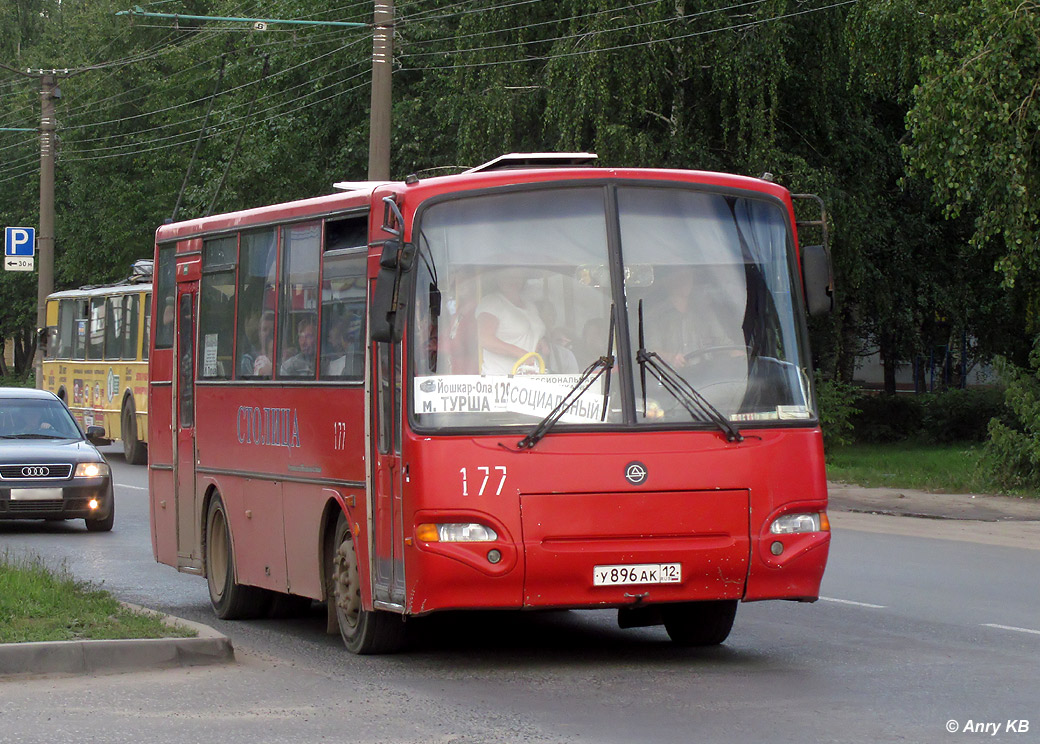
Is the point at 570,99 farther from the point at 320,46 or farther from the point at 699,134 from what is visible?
the point at 320,46

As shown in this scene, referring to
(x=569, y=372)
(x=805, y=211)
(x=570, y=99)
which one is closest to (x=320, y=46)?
(x=570, y=99)

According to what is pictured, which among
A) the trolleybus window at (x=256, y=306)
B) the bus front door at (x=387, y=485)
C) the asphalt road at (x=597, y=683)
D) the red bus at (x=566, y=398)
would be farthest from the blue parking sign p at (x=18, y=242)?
the bus front door at (x=387, y=485)

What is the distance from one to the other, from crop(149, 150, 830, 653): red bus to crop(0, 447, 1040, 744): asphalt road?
1.43 feet

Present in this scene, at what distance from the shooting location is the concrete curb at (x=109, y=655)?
29.7ft

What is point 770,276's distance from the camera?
32.2ft

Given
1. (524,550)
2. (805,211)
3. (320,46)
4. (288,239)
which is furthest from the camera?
(320,46)

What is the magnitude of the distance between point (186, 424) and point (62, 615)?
9.13 feet

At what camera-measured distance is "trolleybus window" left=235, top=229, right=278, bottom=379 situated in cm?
1123

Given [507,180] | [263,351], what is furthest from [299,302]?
[507,180]

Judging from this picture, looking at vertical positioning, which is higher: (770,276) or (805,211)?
(805,211)

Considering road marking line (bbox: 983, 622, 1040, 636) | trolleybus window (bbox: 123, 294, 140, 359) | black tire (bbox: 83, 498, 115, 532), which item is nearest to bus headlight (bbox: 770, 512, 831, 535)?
road marking line (bbox: 983, 622, 1040, 636)

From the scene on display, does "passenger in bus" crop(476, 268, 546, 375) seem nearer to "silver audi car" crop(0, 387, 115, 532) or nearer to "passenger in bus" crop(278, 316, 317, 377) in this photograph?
"passenger in bus" crop(278, 316, 317, 377)

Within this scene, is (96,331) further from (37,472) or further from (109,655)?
(109,655)

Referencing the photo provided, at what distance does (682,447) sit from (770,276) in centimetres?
119
